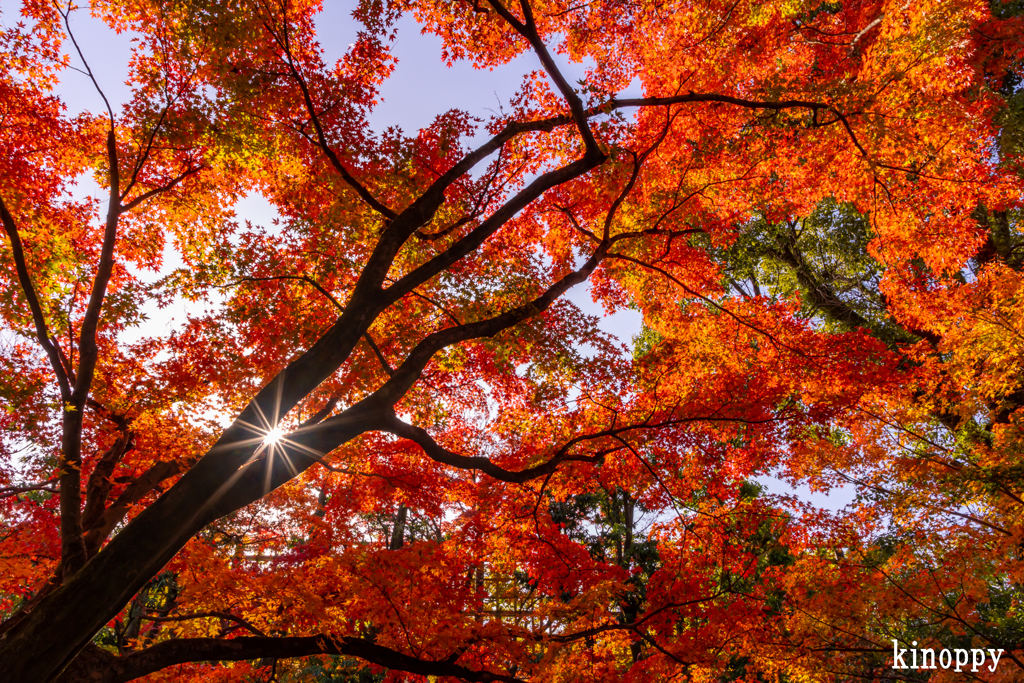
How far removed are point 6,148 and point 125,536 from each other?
7640 mm

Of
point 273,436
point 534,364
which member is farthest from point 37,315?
point 534,364

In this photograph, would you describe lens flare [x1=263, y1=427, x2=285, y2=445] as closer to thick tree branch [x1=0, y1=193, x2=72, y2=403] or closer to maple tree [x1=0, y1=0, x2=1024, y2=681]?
maple tree [x1=0, y1=0, x2=1024, y2=681]

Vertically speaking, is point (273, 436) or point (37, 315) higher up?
point (37, 315)

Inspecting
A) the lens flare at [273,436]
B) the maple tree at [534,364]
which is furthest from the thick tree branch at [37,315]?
the lens flare at [273,436]

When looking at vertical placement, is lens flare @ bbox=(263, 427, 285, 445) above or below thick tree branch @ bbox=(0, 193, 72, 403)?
below

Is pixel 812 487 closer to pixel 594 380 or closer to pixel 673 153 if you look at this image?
pixel 594 380

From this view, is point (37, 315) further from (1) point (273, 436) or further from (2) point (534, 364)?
(2) point (534, 364)

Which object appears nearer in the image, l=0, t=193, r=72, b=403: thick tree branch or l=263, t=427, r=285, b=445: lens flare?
l=263, t=427, r=285, b=445: lens flare

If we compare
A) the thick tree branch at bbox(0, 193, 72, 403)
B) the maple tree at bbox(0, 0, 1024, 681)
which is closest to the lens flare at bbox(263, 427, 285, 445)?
the maple tree at bbox(0, 0, 1024, 681)

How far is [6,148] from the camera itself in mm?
7008

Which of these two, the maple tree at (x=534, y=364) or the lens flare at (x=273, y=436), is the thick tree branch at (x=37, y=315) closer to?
the maple tree at (x=534, y=364)

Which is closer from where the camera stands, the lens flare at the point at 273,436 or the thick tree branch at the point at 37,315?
the lens flare at the point at 273,436

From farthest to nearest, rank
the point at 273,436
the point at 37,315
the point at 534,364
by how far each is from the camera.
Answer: the point at 534,364 → the point at 37,315 → the point at 273,436

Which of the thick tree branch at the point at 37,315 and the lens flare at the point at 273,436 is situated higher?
the thick tree branch at the point at 37,315
